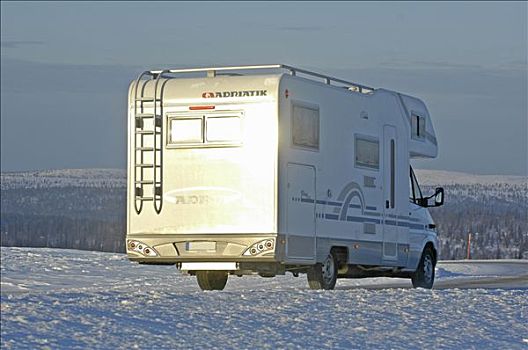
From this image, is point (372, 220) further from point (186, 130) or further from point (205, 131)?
point (186, 130)

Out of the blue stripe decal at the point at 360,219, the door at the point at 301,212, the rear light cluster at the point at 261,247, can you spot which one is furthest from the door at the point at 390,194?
the rear light cluster at the point at 261,247

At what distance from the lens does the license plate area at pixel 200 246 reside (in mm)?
18734

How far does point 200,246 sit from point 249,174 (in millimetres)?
1244

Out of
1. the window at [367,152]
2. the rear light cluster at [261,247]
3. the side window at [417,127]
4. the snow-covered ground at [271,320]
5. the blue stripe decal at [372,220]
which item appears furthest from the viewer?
the side window at [417,127]

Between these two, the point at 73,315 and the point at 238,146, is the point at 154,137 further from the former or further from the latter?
the point at 73,315

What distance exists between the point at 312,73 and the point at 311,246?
2420mm

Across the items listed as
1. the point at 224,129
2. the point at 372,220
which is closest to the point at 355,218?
the point at 372,220

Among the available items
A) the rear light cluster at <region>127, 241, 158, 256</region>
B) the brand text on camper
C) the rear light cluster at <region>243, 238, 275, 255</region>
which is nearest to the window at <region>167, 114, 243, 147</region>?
the brand text on camper

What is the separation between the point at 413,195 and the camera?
22391 millimetres

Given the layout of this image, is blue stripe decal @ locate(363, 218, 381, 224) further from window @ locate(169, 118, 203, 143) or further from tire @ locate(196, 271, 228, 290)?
window @ locate(169, 118, 203, 143)

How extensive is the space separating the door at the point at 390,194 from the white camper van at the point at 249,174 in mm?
626

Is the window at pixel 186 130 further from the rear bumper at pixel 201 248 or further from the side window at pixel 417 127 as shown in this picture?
the side window at pixel 417 127

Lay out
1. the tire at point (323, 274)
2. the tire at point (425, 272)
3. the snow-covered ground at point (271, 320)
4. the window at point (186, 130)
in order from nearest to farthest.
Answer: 1. the snow-covered ground at point (271, 320)
2. the window at point (186, 130)
3. the tire at point (323, 274)
4. the tire at point (425, 272)

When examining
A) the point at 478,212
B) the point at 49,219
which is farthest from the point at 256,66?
the point at 478,212
